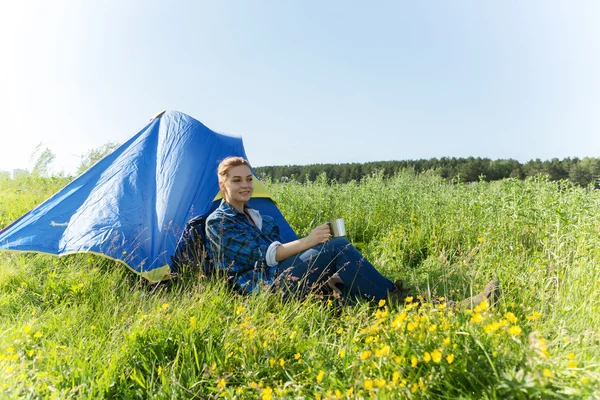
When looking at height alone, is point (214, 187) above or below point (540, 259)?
above

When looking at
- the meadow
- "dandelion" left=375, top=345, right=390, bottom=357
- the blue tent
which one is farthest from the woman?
"dandelion" left=375, top=345, right=390, bottom=357

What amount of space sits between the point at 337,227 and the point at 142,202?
220 cm

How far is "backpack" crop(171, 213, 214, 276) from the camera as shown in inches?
138

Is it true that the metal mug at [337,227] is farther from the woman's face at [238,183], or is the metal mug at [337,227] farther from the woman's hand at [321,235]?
the woman's face at [238,183]

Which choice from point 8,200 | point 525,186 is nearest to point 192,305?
point 525,186

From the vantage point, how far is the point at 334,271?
3088 mm

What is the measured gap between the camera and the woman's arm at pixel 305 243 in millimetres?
2936

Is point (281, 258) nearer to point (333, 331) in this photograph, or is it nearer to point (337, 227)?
point (337, 227)

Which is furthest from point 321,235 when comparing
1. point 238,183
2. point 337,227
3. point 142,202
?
point 142,202

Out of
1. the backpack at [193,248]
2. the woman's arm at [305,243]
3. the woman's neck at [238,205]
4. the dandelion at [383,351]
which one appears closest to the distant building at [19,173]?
the backpack at [193,248]

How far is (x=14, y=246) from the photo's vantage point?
4.00m

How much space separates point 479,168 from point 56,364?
3015cm

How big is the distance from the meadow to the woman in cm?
14

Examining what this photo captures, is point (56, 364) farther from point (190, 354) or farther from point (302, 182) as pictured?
point (302, 182)
